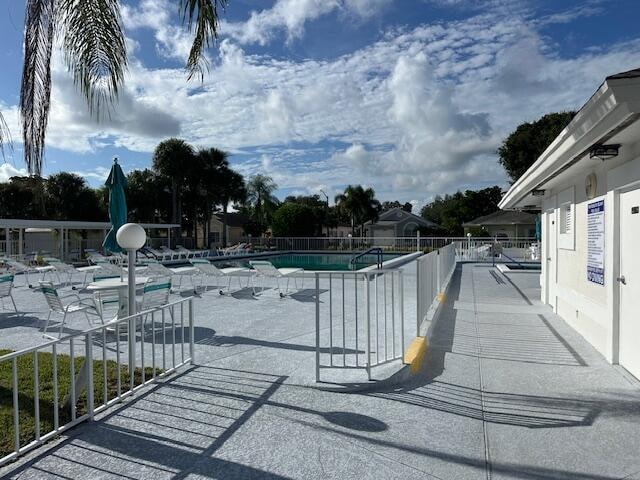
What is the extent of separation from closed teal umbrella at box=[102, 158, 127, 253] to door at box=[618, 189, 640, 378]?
6880mm

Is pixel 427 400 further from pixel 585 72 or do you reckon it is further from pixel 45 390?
pixel 585 72

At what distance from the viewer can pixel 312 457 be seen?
9.80 ft

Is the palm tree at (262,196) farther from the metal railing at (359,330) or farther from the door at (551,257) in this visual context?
the door at (551,257)

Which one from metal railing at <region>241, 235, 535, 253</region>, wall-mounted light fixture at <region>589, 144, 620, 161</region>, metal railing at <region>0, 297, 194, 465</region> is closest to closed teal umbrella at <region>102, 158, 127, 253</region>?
metal railing at <region>0, 297, 194, 465</region>

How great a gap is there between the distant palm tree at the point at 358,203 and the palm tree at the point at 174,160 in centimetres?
1857

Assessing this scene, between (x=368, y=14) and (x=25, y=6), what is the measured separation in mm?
6177

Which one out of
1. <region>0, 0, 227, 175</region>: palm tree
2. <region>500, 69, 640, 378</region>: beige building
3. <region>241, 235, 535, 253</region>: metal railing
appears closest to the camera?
<region>500, 69, 640, 378</region>: beige building

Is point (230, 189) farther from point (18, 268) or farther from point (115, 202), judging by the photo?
point (115, 202)

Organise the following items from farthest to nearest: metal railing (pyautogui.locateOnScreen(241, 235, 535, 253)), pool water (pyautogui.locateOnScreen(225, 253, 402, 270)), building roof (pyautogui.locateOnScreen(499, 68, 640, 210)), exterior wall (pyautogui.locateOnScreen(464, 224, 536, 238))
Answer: exterior wall (pyautogui.locateOnScreen(464, 224, 536, 238))
metal railing (pyautogui.locateOnScreen(241, 235, 535, 253))
pool water (pyautogui.locateOnScreen(225, 253, 402, 270))
building roof (pyautogui.locateOnScreen(499, 68, 640, 210))

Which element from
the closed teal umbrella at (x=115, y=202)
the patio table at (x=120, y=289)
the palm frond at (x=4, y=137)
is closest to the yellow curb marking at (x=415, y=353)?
the patio table at (x=120, y=289)

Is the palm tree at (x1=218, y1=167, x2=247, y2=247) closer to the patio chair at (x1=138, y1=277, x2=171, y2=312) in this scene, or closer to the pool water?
the pool water

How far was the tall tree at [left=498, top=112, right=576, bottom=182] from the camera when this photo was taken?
35188mm

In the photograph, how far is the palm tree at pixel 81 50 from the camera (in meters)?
4.48

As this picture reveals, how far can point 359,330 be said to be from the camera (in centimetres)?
681
